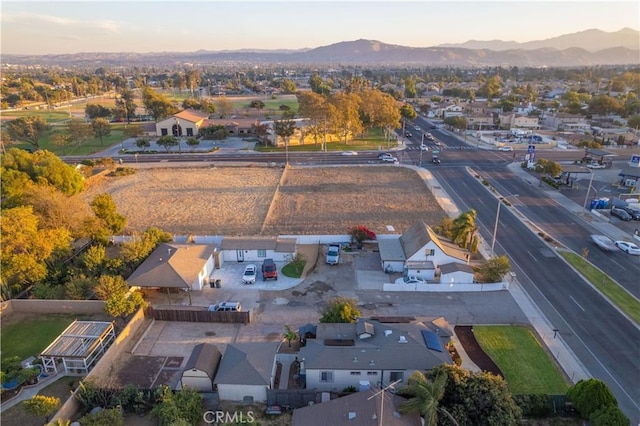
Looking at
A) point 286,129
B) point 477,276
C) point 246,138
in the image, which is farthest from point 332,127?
point 477,276

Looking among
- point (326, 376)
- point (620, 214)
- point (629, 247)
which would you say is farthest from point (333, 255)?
point (620, 214)

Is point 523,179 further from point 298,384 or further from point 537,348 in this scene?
point 298,384

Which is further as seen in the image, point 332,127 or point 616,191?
point 332,127

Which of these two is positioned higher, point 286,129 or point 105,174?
point 286,129

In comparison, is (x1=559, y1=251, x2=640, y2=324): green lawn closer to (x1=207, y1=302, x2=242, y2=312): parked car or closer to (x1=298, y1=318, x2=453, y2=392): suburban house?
(x1=298, y1=318, x2=453, y2=392): suburban house

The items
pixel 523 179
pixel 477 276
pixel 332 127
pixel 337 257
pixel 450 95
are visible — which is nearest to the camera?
pixel 477 276

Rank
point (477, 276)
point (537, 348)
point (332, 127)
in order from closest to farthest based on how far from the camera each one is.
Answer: point (537, 348) → point (477, 276) → point (332, 127)

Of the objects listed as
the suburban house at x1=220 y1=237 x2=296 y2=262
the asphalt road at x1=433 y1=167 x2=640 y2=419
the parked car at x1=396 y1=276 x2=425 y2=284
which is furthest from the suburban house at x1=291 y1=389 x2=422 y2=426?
the suburban house at x1=220 y1=237 x2=296 y2=262
